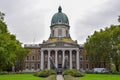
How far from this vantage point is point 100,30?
84.1 meters

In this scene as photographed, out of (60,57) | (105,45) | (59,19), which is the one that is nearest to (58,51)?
(60,57)

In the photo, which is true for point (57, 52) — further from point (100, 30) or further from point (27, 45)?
point (100, 30)

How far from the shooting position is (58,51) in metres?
118

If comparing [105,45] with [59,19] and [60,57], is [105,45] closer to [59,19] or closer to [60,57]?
[60,57]

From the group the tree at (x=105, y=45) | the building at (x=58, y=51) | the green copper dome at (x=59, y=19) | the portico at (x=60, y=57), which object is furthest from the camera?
the green copper dome at (x=59, y=19)

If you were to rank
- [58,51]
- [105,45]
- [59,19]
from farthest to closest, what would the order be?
1. [59,19]
2. [58,51]
3. [105,45]

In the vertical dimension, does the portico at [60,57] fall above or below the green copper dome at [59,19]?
below

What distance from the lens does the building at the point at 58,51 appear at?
116 meters

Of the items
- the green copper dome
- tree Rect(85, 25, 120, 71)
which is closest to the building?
the green copper dome

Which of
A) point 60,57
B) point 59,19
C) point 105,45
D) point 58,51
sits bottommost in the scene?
point 60,57

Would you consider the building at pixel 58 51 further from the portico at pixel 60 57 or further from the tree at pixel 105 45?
the tree at pixel 105 45

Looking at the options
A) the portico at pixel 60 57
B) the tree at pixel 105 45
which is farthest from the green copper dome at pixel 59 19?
the tree at pixel 105 45

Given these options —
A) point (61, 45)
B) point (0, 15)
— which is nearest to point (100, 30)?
point (61, 45)

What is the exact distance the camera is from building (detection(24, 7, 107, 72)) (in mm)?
115688
